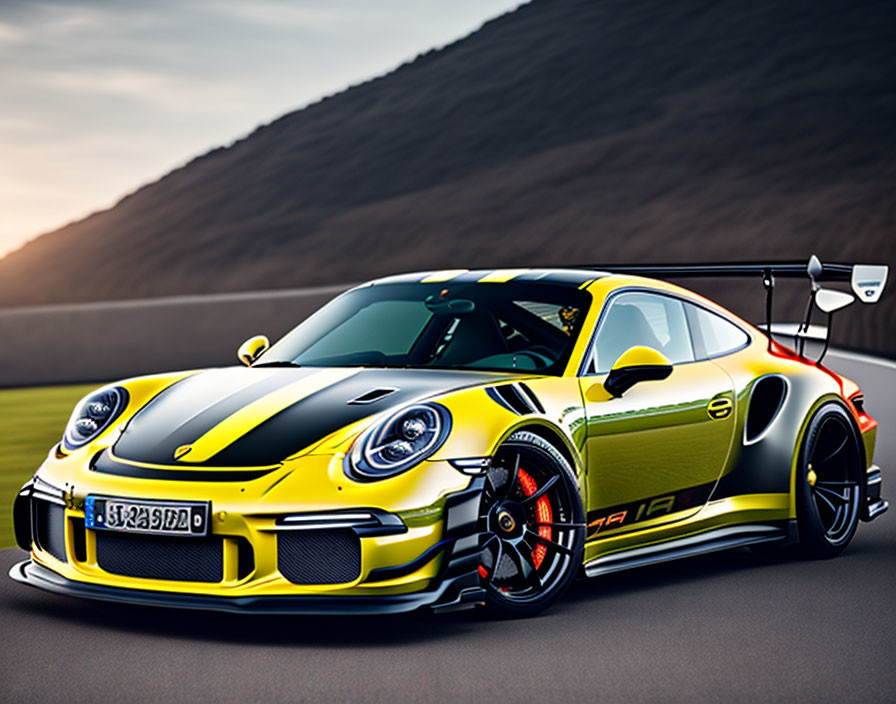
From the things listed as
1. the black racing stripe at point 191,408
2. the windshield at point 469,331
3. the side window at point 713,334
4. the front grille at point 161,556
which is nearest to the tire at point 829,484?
the side window at point 713,334

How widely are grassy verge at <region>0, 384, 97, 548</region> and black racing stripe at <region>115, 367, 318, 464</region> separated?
220 centimetres

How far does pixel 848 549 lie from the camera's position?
7.43 meters

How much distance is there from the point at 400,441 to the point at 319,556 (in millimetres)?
488

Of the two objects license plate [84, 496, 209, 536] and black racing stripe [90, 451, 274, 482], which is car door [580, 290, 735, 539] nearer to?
black racing stripe [90, 451, 274, 482]

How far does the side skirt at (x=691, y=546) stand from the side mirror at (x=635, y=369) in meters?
0.63

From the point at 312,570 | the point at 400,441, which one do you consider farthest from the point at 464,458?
the point at 312,570

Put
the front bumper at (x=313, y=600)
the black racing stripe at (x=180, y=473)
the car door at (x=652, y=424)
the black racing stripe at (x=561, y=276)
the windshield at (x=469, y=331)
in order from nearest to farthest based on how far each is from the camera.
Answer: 1. the front bumper at (x=313, y=600)
2. the black racing stripe at (x=180, y=473)
3. the car door at (x=652, y=424)
4. the windshield at (x=469, y=331)
5. the black racing stripe at (x=561, y=276)

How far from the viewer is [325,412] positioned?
18.4ft

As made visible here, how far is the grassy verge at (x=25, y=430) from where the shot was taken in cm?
1001

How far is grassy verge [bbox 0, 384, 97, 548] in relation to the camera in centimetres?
1001

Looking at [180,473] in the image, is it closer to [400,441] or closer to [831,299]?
[400,441]

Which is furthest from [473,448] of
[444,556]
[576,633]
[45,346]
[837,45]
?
[837,45]

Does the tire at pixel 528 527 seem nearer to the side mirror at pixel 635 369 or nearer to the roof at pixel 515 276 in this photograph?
the side mirror at pixel 635 369

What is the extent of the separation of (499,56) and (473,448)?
222 feet
